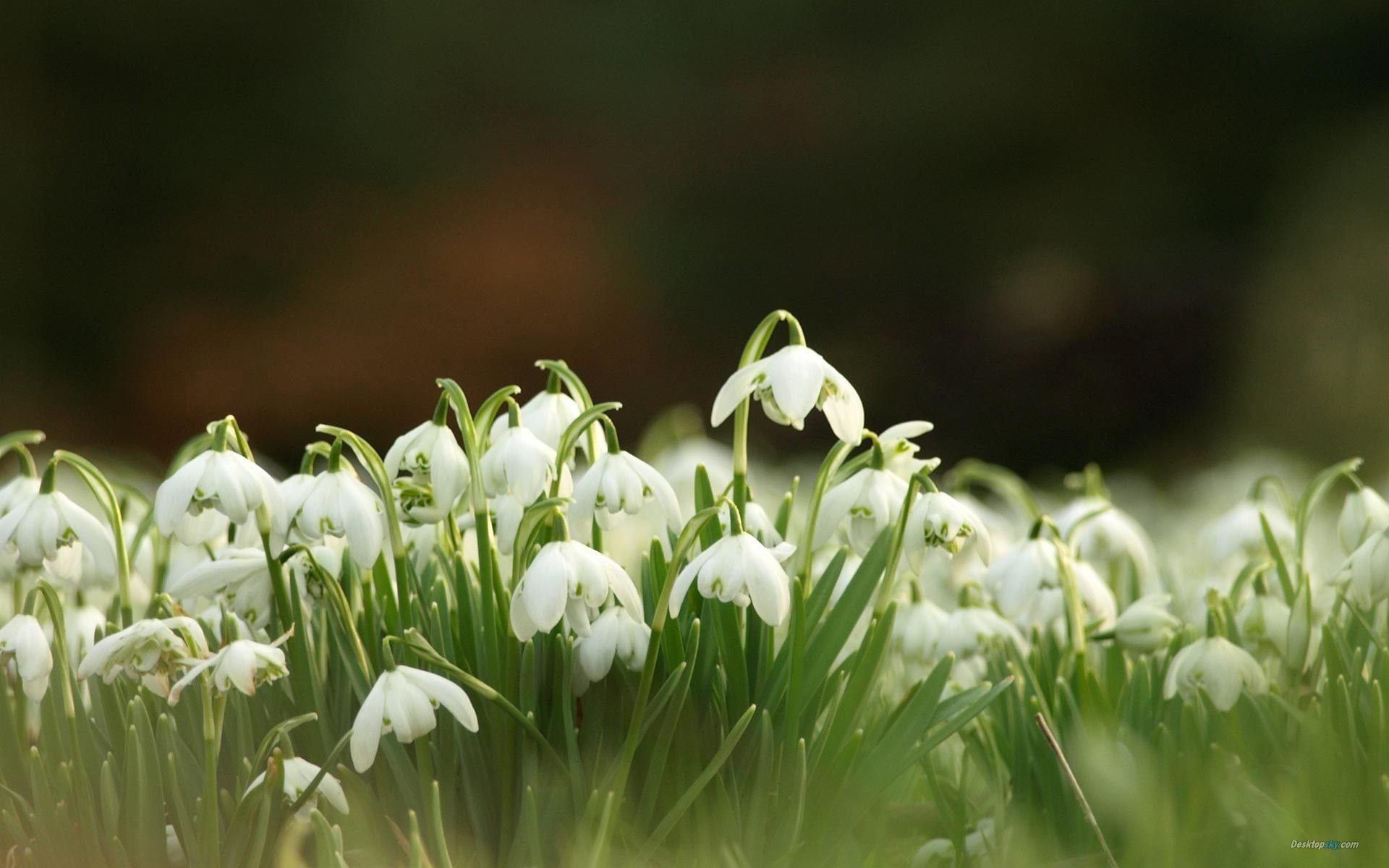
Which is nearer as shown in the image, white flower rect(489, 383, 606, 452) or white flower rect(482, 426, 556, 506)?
white flower rect(482, 426, 556, 506)

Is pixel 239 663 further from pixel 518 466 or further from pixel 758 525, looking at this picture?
pixel 758 525

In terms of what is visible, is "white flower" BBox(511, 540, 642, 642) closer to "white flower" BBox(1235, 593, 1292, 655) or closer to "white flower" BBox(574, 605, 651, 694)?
"white flower" BBox(574, 605, 651, 694)

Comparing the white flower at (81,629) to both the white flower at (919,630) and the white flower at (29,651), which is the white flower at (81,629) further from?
the white flower at (919,630)

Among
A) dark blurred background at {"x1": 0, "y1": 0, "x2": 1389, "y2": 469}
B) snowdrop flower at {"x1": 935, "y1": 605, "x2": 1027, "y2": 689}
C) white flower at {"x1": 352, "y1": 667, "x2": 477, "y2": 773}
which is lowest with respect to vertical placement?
snowdrop flower at {"x1": 935, "y1": 605, "x2": 1027, "y2": 689}

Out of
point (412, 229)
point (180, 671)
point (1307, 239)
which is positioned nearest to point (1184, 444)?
point (1307, 239)

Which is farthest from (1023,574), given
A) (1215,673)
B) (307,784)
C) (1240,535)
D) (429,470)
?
(307,784)

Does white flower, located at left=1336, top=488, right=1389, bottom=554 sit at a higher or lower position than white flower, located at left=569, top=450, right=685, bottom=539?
lower

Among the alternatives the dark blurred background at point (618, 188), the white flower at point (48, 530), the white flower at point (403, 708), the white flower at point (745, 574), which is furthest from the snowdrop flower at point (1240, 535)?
the dark blurred background at point (618, 188)

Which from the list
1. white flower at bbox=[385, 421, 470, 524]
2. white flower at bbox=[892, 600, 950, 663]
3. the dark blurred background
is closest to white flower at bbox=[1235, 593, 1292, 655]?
white flower at bbox=[892, 600, 950, 663]
